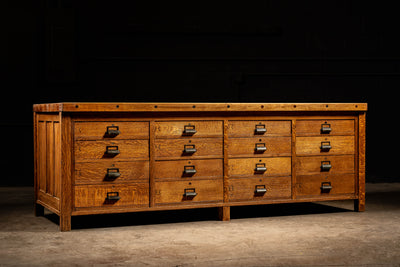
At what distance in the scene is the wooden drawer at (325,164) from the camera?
453 cm

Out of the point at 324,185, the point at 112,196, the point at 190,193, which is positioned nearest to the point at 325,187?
the point at 324,185

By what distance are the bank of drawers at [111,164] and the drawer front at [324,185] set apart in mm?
1243

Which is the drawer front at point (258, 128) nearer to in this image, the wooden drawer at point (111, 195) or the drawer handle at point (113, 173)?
the wooden drawer at point (111, 195)

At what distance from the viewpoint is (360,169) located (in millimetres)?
4672

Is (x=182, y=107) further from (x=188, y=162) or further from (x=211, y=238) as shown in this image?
(x=211, y=238)

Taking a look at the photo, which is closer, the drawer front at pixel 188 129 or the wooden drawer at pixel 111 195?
the wooden drawer at pixel 111 195

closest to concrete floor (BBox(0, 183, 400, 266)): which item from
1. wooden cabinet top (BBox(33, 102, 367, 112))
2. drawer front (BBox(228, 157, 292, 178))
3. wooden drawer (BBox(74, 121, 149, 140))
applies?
drawer front (BBox(228, 157, 292, 178))

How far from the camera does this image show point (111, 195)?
404 cm

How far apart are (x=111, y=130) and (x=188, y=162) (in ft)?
2.05

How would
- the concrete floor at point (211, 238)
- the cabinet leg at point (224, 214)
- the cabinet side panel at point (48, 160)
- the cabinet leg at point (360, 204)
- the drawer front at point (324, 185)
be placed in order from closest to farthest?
1. the concrete floor at point (211, 238)
2. the cabinet side panel at point (48, 160)
3. the cabinet leg at point (224, 214)
4. the drawer front at point (324, 185)
5. the cabinet leg at point (360, 204)
